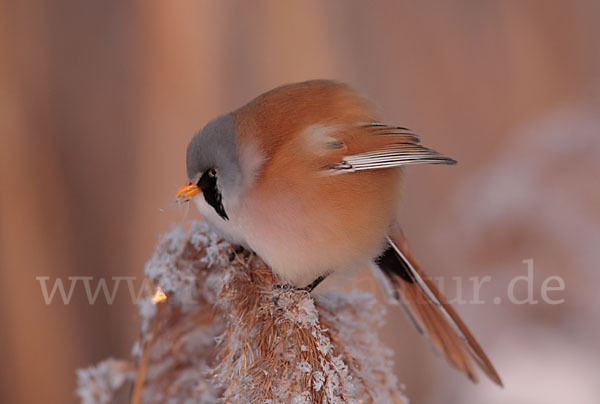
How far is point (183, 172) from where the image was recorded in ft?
7.19

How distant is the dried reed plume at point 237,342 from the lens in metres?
0.88

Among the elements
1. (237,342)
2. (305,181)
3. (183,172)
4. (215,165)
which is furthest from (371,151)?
(183,172)

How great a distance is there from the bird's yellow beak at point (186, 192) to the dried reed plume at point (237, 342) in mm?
59

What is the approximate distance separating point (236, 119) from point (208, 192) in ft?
0.56

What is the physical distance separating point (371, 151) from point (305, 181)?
0.51 feet

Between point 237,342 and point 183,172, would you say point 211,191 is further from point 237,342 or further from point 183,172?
point 183,172

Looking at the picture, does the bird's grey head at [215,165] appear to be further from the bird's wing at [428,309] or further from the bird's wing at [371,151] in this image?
the bird's wing at [428,309]

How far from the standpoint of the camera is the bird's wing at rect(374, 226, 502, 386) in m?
1.24

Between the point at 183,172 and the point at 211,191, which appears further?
the point at 183,172

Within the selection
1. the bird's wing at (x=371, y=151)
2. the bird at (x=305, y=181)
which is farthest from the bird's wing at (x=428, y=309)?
the bird's wing at (x=371, y=151)

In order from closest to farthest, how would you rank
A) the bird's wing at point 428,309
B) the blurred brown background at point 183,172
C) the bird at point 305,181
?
1. the bird at point 305,181
2. the bird's wing at point 428,309
3. the blurred brown background at point 183,172

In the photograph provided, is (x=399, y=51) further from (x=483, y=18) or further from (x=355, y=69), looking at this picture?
(x=483, y=18)

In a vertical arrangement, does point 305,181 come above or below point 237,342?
above

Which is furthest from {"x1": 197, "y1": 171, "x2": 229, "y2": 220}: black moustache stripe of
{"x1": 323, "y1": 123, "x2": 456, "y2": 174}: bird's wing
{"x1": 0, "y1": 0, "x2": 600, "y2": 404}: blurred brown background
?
{"x1": 0, "y1": 0, "x2": 600, "y2": 404}: blurred brown background
